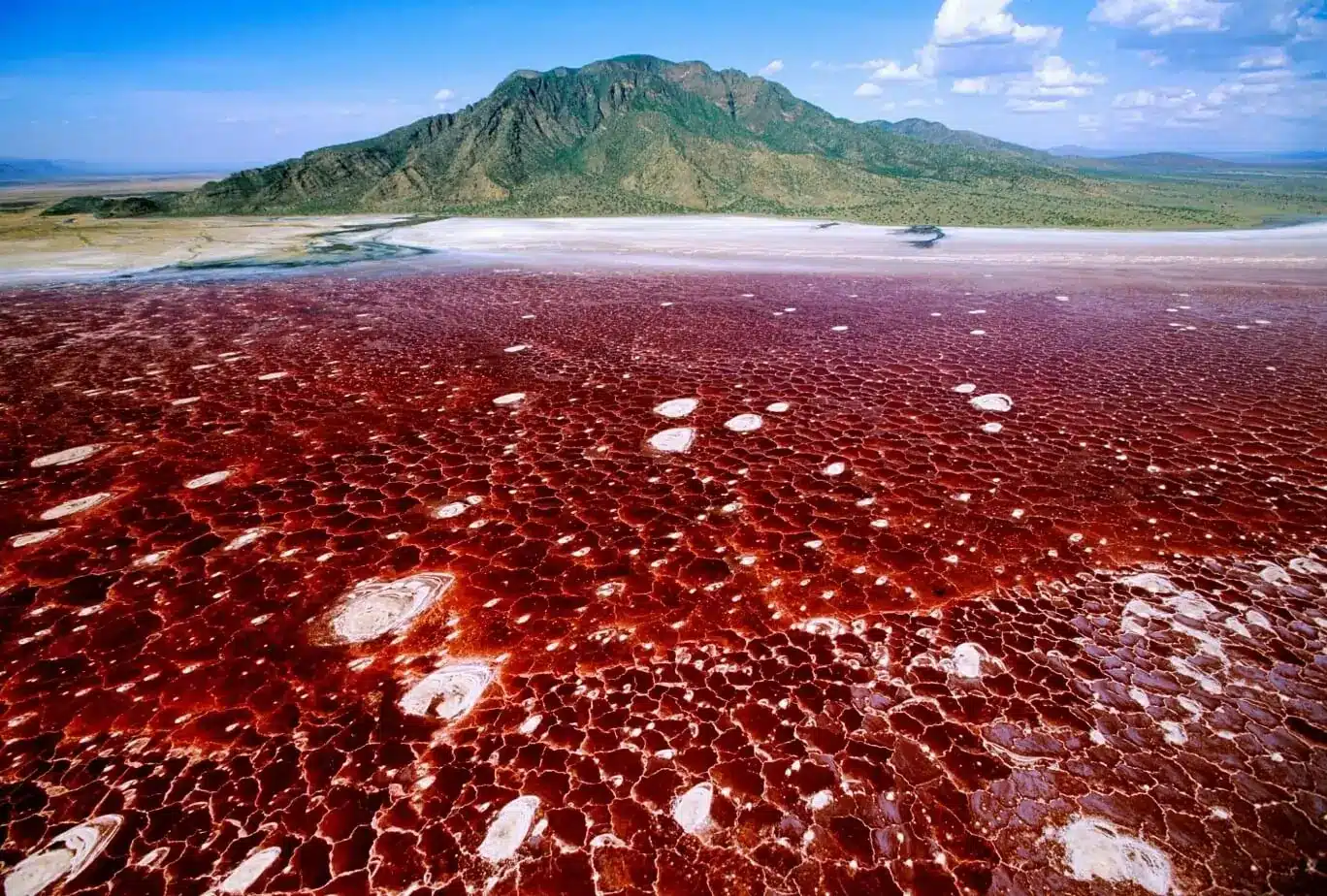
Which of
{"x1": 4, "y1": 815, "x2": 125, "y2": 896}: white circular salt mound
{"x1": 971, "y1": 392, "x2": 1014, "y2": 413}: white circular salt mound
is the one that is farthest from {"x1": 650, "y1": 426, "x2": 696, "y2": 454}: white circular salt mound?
{"x1": 4, "y1": 815, "x2": 125, "y2": 896}: white circular salt mound

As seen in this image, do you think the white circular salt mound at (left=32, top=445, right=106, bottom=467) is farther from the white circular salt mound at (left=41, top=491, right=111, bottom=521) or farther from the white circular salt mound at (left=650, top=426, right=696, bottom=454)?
the white circular salt mound at (left=650, top=426, right=696, bottom=454)

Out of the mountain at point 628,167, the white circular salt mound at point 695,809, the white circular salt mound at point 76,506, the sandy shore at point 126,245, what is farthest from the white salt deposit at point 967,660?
the mountain at point 628,167

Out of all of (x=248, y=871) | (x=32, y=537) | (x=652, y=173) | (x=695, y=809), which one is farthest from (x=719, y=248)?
(x=652, y=173)

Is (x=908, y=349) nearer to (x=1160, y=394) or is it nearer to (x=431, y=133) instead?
(x=1160, y=394)

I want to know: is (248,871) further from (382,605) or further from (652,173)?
(652,173)

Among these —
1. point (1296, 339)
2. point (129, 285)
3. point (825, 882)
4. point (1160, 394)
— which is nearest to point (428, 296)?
point (129, 285)

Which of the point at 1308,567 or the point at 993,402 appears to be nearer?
the point at 1308,567
